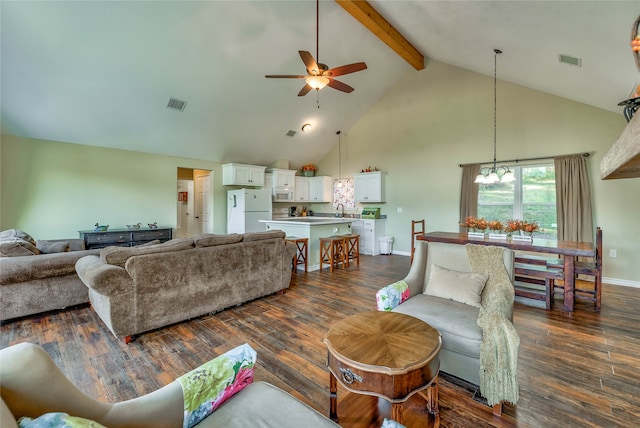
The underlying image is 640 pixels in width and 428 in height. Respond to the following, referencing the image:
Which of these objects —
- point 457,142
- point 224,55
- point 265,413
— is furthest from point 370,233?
point 265,413

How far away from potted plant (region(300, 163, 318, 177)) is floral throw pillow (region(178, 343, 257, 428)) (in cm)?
752

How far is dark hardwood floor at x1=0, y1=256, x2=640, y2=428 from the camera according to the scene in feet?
5.62

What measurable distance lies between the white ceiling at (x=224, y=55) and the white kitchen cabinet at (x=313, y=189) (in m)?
2.54

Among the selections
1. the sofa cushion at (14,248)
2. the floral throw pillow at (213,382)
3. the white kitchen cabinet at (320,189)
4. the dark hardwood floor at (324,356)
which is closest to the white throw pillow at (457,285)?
the dark hardwood floor at (324,356)

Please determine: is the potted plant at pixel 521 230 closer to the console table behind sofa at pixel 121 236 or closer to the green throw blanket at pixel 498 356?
the green throw blanket at pixel 498 356

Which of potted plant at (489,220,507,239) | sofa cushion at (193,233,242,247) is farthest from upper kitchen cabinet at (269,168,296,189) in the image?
potted plant at (489,220,507,239)

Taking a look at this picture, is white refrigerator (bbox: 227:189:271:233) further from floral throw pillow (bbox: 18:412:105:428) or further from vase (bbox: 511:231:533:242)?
floral throw pillow (bbox: 18:412:105:428)

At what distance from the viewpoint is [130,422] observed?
0.97 m

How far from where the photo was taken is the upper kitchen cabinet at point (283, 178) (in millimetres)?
7656

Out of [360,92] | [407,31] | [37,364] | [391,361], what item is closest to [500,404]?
[391,361]

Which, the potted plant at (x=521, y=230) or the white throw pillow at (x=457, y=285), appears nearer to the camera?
the white throw pillow at (x=457, y=285)

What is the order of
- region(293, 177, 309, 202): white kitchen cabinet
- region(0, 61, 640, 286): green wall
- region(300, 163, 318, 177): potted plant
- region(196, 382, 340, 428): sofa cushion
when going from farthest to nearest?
region(300, 163, 318, 177): potted plant, region(293, 177, 309, 202): white kitchen cabinet, region(0, 61, 640, 286): green wall, region(196, 382, 340, 428): sofa cushion

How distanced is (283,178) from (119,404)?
7075 mm

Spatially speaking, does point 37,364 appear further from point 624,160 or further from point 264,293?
point 264,293
